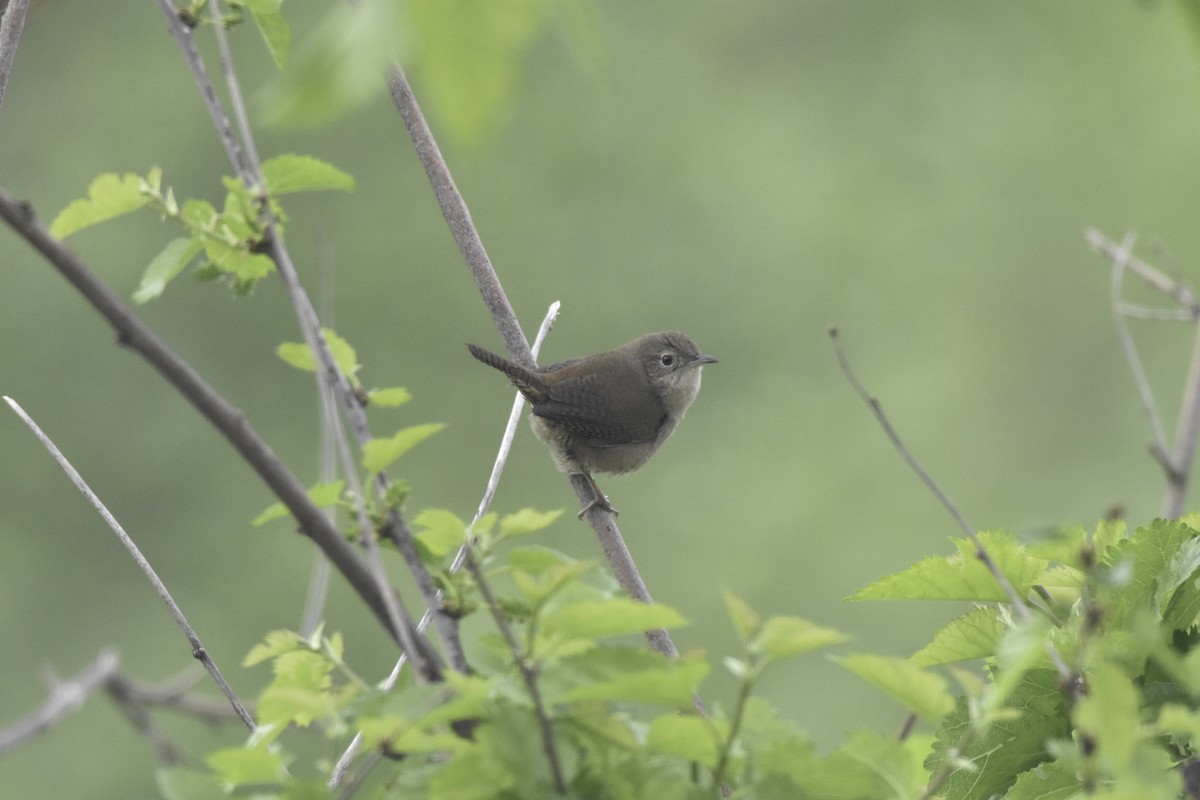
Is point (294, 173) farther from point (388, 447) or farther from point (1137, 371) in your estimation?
point (1137, 371)

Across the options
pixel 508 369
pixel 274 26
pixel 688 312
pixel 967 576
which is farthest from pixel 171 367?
pixel 688 312

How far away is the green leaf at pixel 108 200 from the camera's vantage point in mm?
1723

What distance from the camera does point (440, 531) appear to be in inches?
55.6

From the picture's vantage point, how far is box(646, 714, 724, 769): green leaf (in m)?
1.20

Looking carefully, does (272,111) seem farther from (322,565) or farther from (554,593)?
(322,565)

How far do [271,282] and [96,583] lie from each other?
3794mm

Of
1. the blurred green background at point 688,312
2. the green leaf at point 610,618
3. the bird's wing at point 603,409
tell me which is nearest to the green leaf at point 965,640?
the green leaf at point 610,618

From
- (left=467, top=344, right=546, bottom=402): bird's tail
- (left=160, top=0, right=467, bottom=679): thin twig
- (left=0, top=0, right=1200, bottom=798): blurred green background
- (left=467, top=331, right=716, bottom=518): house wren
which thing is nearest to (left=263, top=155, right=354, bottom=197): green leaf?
(left=160, top=0, right=467, bottom=679): thin twig

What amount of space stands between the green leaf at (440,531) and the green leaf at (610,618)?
215mm

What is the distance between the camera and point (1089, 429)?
15.8 m

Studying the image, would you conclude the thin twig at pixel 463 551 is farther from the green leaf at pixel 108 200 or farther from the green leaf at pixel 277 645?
the green leaf at pixel 108 200

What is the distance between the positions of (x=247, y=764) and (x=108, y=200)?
2.82 feet

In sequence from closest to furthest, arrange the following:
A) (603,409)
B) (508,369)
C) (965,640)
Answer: (965,640) < (508,369) < (603,409)

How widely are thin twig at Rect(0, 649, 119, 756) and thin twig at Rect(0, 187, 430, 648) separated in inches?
8.0
